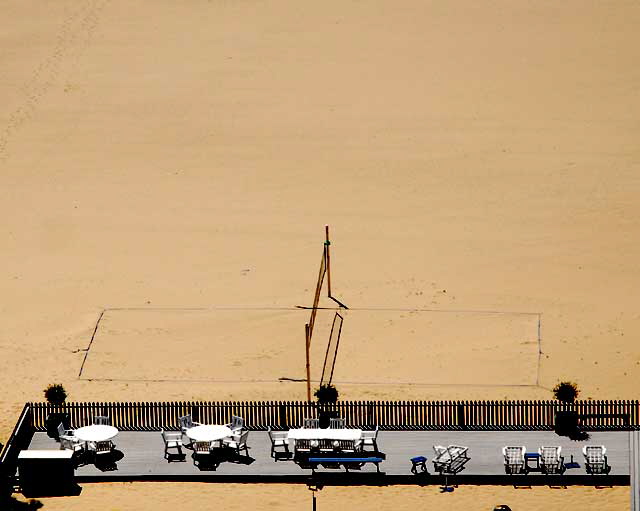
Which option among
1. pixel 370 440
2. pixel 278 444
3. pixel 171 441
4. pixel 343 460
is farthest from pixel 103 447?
pixel 370 440

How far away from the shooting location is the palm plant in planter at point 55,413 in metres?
32.7

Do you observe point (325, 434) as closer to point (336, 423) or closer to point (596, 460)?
point (336, 423)

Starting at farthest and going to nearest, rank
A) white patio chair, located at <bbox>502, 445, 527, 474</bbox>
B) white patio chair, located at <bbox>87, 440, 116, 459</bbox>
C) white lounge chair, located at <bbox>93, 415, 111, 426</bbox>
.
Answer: white lounge chair, located at <bbox>93, 415, 111, 426</bbox> → white patio chair, located at <bbox>87, 440, 116, 459</bbox> → white patio chair, located at <bbox>502, 445, 527, 474</bbox>

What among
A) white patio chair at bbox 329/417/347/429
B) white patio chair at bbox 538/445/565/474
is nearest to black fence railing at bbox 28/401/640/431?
white patio chair at bbox 329/417/347/429

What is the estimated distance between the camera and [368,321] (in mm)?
40062

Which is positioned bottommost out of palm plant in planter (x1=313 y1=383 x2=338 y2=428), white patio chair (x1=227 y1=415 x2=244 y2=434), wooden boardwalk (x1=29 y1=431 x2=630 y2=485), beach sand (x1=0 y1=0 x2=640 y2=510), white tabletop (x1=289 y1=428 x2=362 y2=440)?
wooden boardwalk (x1=29 y1=431 x2=630 y2=485)

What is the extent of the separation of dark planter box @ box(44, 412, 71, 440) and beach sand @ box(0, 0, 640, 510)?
1572 millimetres

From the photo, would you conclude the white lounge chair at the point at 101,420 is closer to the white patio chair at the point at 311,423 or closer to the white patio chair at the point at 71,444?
the white patio chair at the point at 71,444

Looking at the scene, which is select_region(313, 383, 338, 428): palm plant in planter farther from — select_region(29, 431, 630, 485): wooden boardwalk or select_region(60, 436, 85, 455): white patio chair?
select_region(60, 436, 85, 455): white patio chair

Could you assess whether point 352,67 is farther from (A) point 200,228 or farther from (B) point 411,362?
(B) point 411,362

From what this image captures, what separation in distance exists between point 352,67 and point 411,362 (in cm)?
2729

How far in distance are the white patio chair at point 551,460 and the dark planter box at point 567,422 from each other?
2180mm

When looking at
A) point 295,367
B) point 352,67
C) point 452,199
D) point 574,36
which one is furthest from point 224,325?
point 574,36

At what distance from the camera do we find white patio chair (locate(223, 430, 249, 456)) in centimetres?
3142
